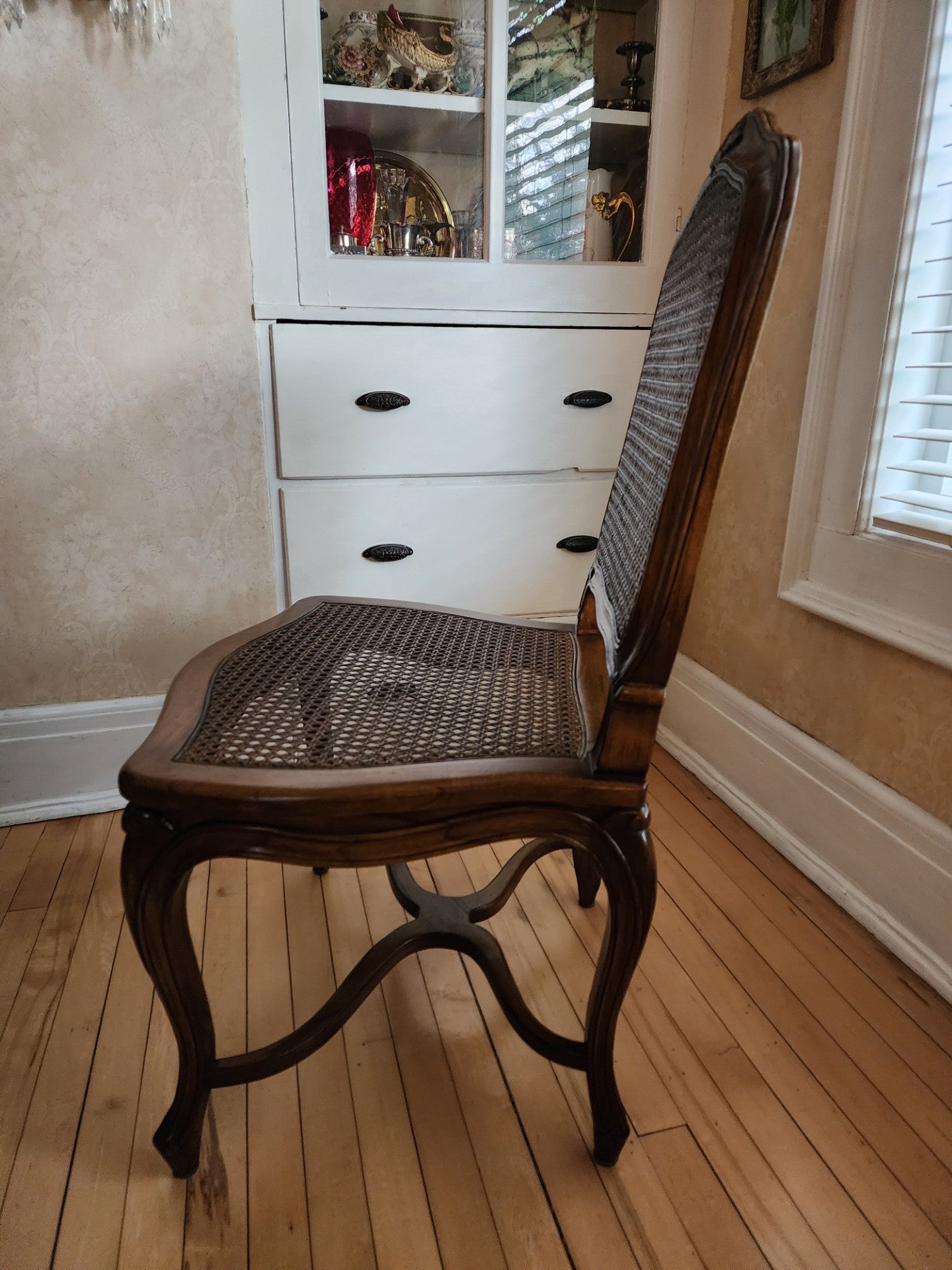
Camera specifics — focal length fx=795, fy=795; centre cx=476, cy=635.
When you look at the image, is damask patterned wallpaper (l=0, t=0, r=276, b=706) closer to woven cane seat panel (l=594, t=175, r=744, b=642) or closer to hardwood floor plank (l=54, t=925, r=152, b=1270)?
hardwood floor plank (l=54, t=925, r=152, b=1270)

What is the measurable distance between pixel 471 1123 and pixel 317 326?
4.05ft

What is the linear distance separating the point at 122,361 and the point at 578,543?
2.95ft

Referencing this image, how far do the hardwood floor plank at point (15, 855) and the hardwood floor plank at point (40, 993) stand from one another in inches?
2.7

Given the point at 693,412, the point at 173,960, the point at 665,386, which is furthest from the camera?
the point at 665,386

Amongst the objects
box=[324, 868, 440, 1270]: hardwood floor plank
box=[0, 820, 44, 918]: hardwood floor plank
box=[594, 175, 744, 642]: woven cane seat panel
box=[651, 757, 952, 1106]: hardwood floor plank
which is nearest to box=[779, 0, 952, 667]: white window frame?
Result: box=[594, 175, 744, 642]: woven cane seat panel

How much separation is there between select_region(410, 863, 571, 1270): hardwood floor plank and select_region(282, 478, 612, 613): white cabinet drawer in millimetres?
697

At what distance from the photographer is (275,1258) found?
772 millimetres

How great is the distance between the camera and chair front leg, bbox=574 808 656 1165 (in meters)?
0.74

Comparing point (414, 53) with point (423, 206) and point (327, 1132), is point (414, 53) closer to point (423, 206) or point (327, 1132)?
point (423, 206)

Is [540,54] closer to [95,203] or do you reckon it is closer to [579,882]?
Result: [95,203]

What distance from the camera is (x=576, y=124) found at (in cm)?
146

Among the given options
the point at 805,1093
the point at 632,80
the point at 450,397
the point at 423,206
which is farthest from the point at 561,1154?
the point at 632,80

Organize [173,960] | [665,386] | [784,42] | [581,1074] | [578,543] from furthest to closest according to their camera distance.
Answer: [578,543], [784,42], [581,1074], [665,386], [173,960]

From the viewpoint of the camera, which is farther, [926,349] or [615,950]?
[926,349]
